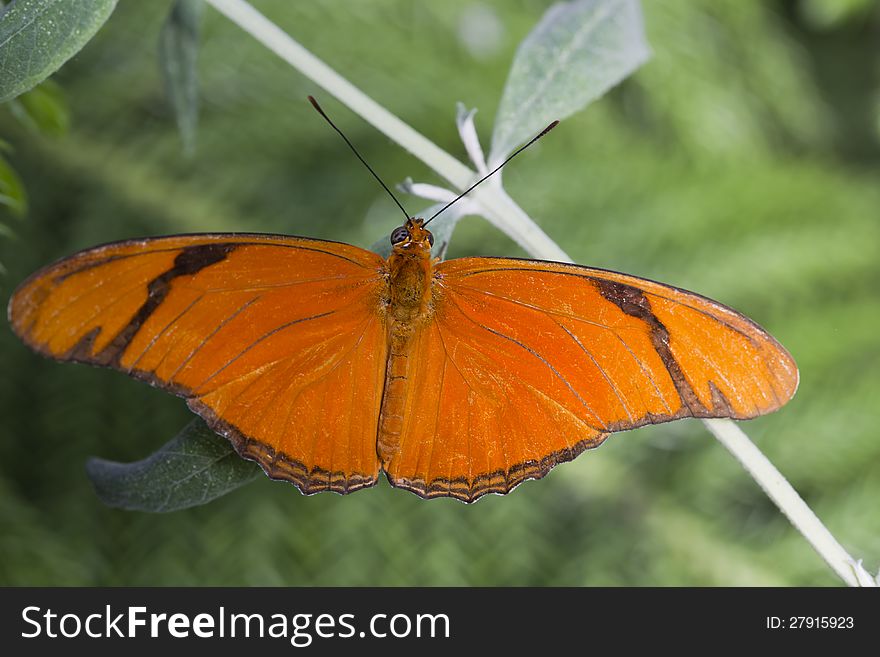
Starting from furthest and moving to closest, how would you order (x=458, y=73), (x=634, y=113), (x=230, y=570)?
(x=634, y=113), (x=458, y=73), (x=230, y=570)

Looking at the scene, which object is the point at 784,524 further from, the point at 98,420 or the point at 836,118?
the point at 98,420

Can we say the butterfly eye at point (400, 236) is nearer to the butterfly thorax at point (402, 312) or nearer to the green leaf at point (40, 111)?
the butterfly thorax at point (402, 312)

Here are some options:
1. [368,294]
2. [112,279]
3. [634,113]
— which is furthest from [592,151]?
[112,279]

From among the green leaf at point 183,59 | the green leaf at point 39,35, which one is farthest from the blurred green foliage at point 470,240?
the green leaf at point 39,35

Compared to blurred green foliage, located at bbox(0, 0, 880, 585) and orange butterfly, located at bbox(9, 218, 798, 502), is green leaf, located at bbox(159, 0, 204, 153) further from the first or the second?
blurred green foliage, located at bbox(0, 0, 880, 585)

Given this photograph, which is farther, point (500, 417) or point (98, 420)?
point (98, 420)
